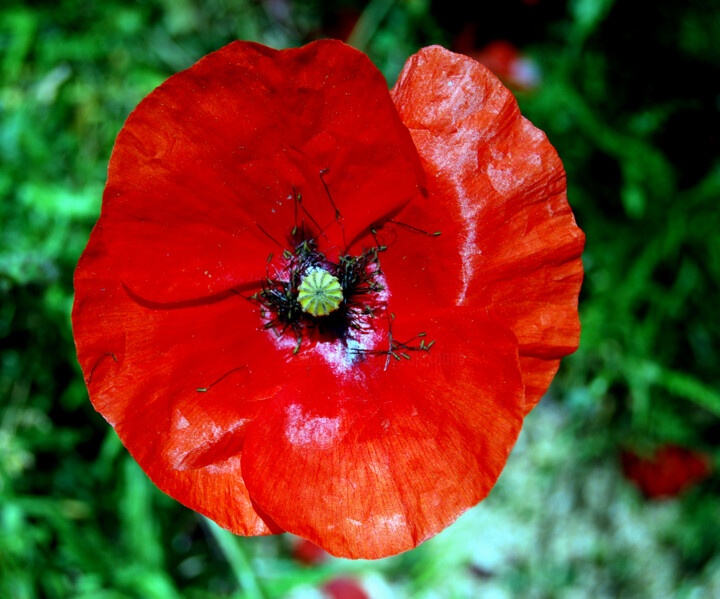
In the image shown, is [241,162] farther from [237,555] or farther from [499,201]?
[237,555]

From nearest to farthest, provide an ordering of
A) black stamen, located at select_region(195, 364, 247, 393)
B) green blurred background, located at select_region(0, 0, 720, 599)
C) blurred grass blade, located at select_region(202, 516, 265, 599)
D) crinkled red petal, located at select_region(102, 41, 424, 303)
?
crinkled red petal, located at select_region(102, 41, 424, 303) < black stamen, located at select_region(195, 364, 247, 393) < blurred grass blade, located at select_region(202, 516, 265, 599) < green blurred background, located at select_region(0, 0, 720, 599)

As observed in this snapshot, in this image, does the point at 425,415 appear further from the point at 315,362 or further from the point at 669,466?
the point at 669,466

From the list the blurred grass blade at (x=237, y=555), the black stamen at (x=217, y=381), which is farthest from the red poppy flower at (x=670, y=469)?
the black stamen at (x=217, y=381)

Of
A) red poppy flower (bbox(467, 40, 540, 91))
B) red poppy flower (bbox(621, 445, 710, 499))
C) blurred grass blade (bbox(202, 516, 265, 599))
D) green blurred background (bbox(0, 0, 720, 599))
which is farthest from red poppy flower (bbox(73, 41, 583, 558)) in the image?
red poppy flower (bbox(621, 445, 710, 499))

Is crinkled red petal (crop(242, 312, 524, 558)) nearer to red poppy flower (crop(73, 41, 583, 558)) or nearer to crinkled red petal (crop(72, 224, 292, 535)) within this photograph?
red poppy flower (crop(73, 41, 583, 558))

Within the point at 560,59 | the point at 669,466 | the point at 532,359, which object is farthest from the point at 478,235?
the point at 669,466

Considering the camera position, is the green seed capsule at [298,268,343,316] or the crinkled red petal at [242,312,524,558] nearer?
the crinkled red petal at [242,312,524,558]

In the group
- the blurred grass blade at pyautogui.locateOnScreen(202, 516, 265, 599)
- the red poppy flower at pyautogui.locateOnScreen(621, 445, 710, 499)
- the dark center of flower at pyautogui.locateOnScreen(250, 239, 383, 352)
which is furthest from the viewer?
the red poppy flower at pyautogui.locateOnScreen(621, 445, 710, 499)

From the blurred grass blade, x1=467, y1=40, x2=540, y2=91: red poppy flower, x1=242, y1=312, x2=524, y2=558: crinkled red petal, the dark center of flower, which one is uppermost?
x1=467, y1=40, x2=540, y2=91: red poppy flower
